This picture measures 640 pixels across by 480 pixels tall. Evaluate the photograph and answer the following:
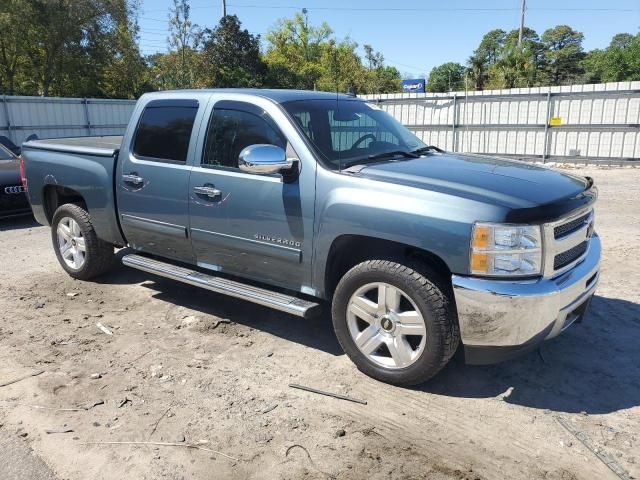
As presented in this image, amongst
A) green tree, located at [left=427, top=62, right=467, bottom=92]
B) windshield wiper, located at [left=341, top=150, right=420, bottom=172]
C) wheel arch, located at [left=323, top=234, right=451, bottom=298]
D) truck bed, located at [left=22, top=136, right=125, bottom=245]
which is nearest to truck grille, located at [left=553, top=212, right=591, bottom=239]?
wheel arch, located at [left=323, top=234, right=451, bottom=298]

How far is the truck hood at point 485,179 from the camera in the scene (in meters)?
3.22

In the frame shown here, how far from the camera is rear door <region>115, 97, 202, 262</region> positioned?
4.55m

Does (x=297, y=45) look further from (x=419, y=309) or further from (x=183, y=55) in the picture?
(x=419, y=309)

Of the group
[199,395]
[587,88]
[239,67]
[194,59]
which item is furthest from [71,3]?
[199,395]

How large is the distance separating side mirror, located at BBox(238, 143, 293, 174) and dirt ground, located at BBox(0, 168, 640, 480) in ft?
4.70

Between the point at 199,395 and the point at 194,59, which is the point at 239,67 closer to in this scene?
the point at 194,59

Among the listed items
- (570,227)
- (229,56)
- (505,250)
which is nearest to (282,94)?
(505,250)

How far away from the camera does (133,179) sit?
16.0 ft

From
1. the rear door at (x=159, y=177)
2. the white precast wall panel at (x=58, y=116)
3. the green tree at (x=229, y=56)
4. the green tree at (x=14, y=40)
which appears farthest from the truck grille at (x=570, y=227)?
the green tree at (x=229, y=56)

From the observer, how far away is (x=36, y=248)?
7.53 metres

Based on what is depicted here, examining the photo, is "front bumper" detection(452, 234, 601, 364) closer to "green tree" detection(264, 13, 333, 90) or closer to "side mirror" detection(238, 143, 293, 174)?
"side mirror" detection(238, 143, 293, 174)

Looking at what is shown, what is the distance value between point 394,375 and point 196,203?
209 cm

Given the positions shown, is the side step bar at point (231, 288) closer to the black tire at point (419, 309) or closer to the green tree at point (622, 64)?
the black tire at point (419, 309)

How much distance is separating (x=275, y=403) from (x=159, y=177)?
7.48 ft
